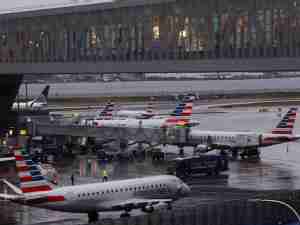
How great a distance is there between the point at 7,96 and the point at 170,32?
31.6m

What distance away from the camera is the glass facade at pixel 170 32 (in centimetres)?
6272

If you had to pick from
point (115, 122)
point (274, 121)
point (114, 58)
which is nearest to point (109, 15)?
point (114, 58)

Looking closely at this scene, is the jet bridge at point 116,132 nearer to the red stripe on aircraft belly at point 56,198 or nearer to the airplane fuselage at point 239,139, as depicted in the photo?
the airplane fuselage at point 239,139

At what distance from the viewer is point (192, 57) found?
223 feet

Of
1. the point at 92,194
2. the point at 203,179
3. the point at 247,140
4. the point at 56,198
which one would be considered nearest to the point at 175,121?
the point at 247,140

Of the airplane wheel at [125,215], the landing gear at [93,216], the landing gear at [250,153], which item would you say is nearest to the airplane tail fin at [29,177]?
the landing gear at [93,216]

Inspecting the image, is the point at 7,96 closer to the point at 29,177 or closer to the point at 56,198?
the point at 29,177

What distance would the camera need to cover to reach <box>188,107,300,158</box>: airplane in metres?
80.2

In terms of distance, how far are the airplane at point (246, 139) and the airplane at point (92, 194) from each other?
27003 mm

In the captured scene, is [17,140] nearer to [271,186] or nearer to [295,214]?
[271,186]

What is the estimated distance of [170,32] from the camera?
229 ft

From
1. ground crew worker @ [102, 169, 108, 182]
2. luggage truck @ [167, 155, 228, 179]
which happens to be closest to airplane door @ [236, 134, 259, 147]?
luggage truck @ [167, 155, 228, 179]

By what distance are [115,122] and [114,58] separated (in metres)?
22.8

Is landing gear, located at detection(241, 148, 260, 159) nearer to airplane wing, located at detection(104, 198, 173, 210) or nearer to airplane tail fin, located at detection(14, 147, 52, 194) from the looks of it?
airplane wing, located at detection(104, 198, 173, 210)
